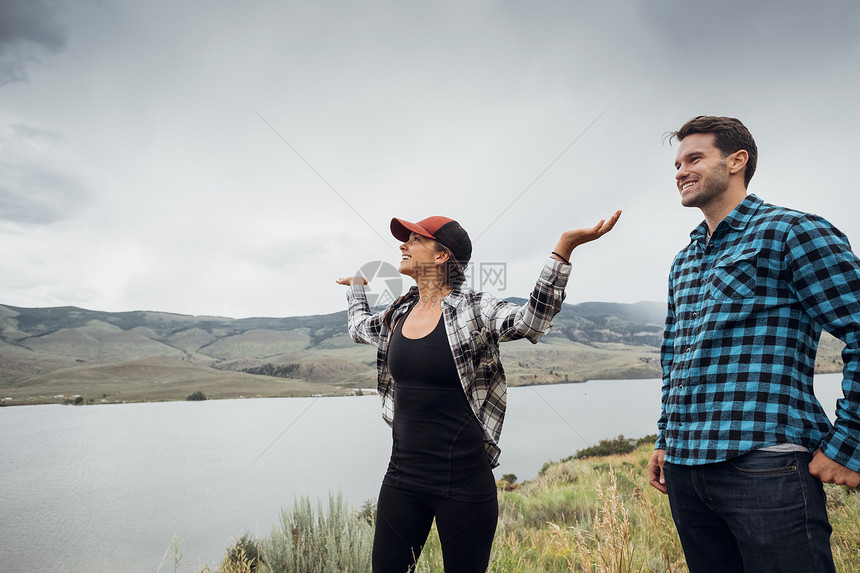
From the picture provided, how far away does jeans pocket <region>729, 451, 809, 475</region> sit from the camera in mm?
1334

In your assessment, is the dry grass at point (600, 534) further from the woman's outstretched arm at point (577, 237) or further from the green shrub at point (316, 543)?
the woman's outstretched arm at point (577, 237)

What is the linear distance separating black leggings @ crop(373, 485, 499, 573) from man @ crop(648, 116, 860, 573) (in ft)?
2.53

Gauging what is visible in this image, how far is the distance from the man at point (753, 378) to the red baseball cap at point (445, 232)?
3.33 feet

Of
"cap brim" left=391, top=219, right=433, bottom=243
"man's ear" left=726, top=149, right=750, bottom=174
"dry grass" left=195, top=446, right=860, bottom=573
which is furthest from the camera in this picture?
"cap brim" left=391, top=219, right=433, bottom=243

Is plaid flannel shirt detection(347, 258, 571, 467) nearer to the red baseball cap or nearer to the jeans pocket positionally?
the red baseball cap

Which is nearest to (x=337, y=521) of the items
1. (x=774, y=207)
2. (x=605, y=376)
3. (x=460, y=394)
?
(x=460, y=394)

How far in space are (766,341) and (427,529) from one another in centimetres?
157

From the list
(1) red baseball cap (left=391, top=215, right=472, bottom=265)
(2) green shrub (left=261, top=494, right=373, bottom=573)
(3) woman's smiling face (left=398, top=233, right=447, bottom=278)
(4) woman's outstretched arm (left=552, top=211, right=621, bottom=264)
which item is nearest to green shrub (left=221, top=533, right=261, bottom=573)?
(2) green shrub (left=261, top=494, right=373, bottom=573)

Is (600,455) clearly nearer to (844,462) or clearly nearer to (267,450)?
(267,450)

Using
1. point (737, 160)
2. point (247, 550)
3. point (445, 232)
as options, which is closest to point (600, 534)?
point (445, 232)

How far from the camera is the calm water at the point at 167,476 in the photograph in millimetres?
6043

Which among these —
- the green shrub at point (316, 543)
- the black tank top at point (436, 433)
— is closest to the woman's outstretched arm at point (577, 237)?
the black tank top at point (436, 433)

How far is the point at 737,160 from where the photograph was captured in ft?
5.81

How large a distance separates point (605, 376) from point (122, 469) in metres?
55.9
